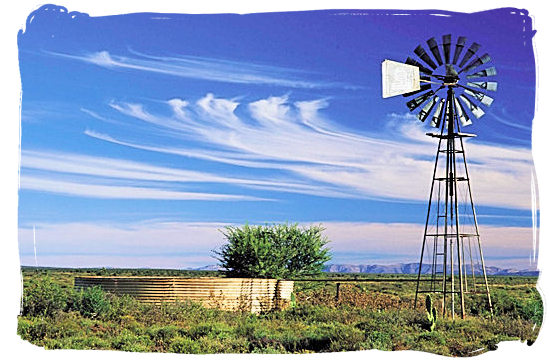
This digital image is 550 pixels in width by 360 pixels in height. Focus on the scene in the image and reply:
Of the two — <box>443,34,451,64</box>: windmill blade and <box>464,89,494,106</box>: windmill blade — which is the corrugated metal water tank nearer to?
<box>464,89,494,106</box>: windmill blade

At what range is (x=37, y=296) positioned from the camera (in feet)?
38.8

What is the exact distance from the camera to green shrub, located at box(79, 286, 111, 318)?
12.6 m

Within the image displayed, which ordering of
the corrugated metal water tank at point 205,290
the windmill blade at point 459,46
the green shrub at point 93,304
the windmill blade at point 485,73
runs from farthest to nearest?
the corrugated metal water tank at point 205,290 → the green shrub at point 93,304 → the windmill blade at point 485,73 → the windmill blade at point 459,46

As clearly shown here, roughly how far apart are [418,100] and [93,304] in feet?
21.6

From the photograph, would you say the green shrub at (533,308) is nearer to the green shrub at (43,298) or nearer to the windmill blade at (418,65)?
the windmill blade at (418,65)

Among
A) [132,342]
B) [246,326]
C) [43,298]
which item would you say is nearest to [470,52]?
[246,326]

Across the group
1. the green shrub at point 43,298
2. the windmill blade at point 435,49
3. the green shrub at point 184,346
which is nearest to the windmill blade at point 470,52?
the windmill blade at point 435,49

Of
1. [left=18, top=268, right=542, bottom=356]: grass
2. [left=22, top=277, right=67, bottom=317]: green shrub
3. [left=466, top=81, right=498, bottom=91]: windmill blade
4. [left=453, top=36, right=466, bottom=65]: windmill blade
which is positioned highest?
[left=453, top=36, right=466, bottom=65]: windmill blade

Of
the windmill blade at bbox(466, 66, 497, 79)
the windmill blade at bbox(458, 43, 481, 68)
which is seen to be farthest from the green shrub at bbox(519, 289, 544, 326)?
the windmill blade at bbox(458, 43, 481, 68)

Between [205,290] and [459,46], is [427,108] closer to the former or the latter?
[459,46]

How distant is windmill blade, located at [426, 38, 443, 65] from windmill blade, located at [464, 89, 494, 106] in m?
0.74

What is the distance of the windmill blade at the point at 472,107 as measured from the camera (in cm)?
1216

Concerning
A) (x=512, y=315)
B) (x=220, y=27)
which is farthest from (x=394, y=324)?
(x=220, y=27)

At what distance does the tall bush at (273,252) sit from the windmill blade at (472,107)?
5.06 meters
